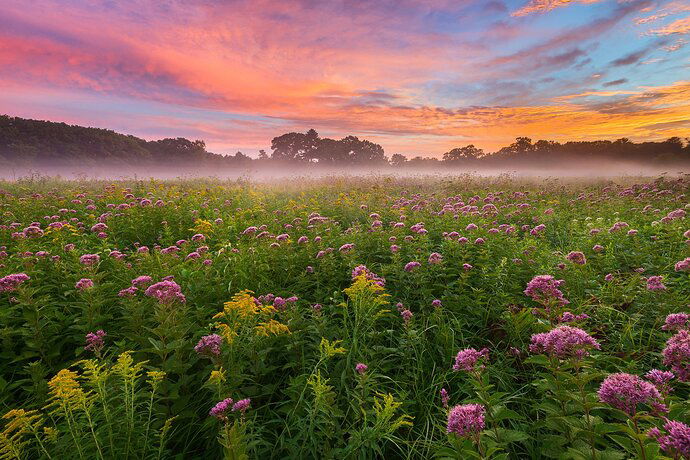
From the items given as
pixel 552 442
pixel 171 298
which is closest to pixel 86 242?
pixel 171 298

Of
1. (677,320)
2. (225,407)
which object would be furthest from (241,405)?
(677,320)

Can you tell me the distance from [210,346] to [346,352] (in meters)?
1.22

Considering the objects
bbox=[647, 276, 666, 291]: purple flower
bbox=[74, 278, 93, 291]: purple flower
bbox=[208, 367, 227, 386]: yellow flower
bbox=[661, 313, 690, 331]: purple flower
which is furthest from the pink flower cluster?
bbox=[647, 276, 666, 291]: purple flower

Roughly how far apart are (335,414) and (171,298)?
5.71ft

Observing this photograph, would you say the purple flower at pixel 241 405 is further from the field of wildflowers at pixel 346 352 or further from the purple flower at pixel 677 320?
the purple flower at pixel 677 320

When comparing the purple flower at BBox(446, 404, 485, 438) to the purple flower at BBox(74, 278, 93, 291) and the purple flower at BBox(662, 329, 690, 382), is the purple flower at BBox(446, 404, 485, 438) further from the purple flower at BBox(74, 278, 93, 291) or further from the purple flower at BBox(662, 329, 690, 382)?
the purple flower at BBox(74, 278, 93, 291)

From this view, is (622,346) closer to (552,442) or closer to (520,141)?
(552,442)

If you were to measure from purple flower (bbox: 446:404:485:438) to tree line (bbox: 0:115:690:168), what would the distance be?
50.7m

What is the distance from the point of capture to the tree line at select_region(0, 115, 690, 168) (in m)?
41.6

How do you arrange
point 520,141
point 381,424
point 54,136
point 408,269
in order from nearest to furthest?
point 381,424
point 408,269
point 54,136
point 520,141

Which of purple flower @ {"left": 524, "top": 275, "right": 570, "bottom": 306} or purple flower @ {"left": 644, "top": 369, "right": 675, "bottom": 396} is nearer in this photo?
purple flower @ {"left": 644, "top": 369, "right": 675, "bottom": 396}

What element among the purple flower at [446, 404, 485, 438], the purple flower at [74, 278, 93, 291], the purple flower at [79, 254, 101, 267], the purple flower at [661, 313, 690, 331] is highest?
the purple flower at [79, 254, 101, 267]

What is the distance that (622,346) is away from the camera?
Answer: 2.95m

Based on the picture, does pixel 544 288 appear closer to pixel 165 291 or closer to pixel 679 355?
pixel 679 355
